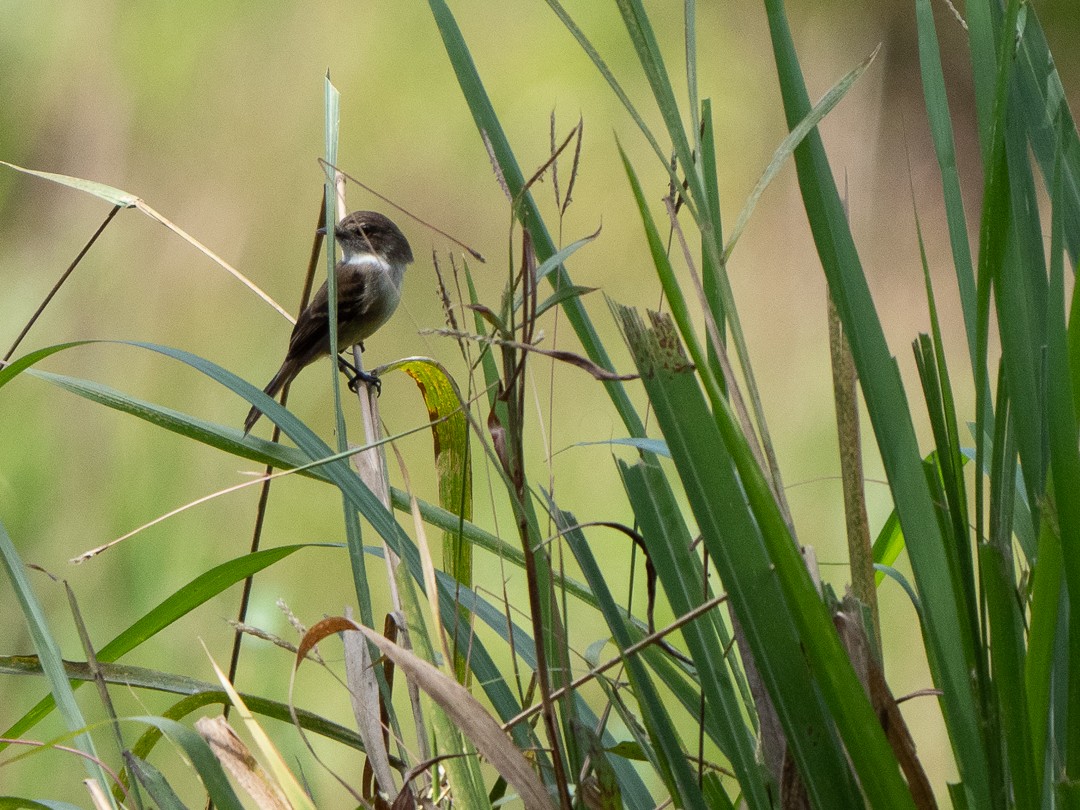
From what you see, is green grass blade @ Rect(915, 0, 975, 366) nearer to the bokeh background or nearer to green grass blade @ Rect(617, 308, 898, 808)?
green grass blade @ Rect(617, 308, 898, 808)

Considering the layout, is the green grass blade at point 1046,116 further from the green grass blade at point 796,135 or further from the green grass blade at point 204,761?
the green grass blade at point 204,761

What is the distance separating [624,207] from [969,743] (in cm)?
228

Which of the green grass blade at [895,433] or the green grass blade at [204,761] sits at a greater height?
the green grass blade at [895,433]

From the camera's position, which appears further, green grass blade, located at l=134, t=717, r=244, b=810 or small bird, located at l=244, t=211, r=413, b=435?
small bird, located at l=244, t=211, r=413, b=435

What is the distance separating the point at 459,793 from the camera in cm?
63

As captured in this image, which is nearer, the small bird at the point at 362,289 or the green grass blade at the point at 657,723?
the green grass blade at the point at 657,723

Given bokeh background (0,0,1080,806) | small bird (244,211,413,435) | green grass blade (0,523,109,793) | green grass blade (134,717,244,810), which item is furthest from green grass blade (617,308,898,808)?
bokeh background (0,0,1080,806)

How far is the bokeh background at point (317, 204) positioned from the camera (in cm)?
243

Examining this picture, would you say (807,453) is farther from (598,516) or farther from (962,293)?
(962,293)

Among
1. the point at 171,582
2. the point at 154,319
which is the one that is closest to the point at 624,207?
the point at 154,319

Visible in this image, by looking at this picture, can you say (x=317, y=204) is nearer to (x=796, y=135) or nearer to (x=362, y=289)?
(x=362, y=289)

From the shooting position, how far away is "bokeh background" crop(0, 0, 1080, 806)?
2.43 metres

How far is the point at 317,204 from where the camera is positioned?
8.95 ft

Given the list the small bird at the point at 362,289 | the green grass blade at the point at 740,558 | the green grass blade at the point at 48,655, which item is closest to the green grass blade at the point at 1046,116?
the green grass blade at the point at 740,558
